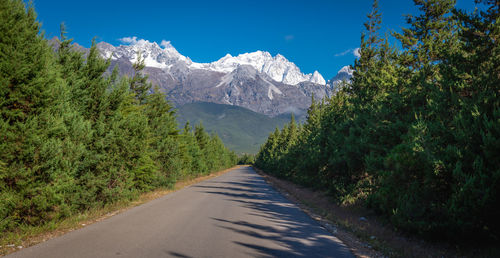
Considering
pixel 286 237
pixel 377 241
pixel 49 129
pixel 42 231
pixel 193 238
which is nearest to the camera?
pixel 193 238

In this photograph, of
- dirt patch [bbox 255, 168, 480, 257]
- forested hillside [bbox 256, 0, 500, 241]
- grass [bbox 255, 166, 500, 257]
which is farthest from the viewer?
dirt patch [bbox 255, 168, 480, 257]

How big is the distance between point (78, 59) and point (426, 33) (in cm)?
1714

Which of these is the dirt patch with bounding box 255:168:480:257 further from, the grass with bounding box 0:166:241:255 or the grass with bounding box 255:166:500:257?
the grass with bounding box 0:166:241:255

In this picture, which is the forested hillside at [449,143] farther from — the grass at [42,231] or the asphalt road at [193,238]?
the grass at [42,231]

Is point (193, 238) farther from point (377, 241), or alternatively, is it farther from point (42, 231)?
point (377, 241)

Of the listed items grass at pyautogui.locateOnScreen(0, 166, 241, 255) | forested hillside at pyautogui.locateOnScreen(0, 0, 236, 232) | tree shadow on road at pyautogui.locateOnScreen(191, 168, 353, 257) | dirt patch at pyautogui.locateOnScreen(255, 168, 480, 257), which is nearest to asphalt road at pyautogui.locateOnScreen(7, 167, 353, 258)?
tree shadow on road at pyautogui.locateOnScreen(191, 168, 353, 257)

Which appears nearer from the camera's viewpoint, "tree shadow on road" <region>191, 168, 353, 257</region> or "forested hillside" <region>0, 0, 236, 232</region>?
"tree shadow on road" <region>191, 168, 353, 257</region>

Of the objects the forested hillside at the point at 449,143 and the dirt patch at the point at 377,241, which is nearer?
the forested hillside at the point at 449,143

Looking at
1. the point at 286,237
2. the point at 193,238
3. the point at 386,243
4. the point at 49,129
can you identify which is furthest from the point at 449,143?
the point at 49,129

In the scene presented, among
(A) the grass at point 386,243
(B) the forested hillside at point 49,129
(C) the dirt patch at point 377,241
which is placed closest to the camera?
(A) the grass at point 386,243

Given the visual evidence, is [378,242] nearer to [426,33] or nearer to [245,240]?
[245,240]

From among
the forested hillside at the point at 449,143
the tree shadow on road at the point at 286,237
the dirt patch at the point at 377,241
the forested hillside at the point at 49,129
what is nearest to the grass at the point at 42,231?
→ the forested hillside at the point at 49,129

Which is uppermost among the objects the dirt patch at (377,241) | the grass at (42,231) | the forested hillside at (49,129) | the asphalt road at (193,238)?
the forested hillside at (49,129)

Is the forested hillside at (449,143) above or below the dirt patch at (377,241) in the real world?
above
